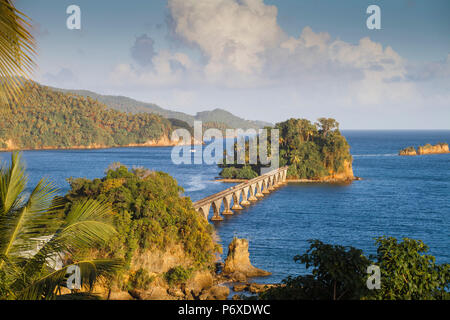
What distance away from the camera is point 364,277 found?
28.7ft

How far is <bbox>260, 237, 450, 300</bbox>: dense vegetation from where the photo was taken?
28.5ft

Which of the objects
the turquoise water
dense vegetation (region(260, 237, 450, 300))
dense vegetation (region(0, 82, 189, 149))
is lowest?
the turquoise water

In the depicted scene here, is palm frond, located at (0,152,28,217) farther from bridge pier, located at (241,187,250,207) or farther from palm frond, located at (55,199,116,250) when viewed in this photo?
bridge pier, located at (241,187,250,207)

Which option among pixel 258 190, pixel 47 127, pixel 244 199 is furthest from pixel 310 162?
pixel 47 127

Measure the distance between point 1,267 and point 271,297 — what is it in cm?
536

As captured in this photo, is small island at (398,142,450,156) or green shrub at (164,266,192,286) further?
small island at (398,142,450,156)

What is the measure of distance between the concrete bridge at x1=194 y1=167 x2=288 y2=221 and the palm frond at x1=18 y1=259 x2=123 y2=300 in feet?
114

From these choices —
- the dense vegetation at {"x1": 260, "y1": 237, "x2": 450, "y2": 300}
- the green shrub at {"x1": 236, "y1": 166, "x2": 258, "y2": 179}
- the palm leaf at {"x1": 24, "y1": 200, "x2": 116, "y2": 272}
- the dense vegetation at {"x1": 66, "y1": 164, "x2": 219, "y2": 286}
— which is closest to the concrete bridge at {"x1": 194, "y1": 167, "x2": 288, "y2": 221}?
the green shrub at {"x1": 236, "y1": 166, "x2": 258, "y2": 179}

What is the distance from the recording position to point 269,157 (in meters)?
91.2

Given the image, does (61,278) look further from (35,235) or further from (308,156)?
(308,156)

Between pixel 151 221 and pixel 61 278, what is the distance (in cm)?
2035

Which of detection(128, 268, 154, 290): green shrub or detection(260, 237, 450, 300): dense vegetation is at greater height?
detection(260, 237, 450, 300): dense vegetation
